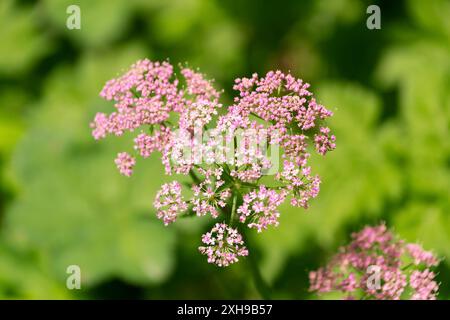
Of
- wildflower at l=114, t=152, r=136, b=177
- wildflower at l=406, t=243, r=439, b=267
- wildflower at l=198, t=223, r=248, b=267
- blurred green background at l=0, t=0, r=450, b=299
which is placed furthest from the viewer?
blurred green background at l=0, t=0, r=450, b=299

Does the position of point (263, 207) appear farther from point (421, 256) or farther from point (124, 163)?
point (421, 256)

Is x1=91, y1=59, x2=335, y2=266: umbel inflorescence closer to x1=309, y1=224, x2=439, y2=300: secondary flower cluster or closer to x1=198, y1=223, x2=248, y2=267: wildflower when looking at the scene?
x1=198, y1=223, x2=248, y2=267: wildflower

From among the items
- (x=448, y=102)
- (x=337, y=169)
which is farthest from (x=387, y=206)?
(x=448, y=102)

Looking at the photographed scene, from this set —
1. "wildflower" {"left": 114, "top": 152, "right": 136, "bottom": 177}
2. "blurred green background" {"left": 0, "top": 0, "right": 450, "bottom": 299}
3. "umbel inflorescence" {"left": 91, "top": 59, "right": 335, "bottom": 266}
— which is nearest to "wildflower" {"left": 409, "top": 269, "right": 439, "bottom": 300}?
"blurred green background" {"left": 0, "top": 0, "right": 450, "bottom": 299}

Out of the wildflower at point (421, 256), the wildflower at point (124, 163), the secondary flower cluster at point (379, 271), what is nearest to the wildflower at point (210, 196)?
the wildflower at point (124, 163)

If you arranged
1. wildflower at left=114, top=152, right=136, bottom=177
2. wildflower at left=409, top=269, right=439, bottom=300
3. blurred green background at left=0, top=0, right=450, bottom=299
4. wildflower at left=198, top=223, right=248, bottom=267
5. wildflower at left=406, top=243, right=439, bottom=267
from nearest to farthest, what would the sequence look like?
1. wildflower at left=198, top=223, right=248, bottom=267
2. wildflower at left=114, top=152, right=136, bottom=177
3. wildflower at left=409, top=269, right=439, bottom=300
4. wildflower at left=406, top=243, right=439, bottom=267
5. blurred green background at left=0, top=0, right=450, bottom=299

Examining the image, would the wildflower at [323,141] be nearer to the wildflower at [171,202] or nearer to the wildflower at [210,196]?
the wildflower at [210,196]

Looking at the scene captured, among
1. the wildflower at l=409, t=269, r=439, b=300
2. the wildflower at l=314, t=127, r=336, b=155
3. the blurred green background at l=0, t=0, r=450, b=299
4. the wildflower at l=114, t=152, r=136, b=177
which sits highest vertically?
the blurred green background at l=0, t=0, r=450, b=299

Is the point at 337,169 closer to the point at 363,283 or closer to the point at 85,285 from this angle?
the point at 363,283

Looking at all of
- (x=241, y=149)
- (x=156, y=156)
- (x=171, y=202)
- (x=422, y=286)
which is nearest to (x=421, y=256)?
(x=422, y=286)
